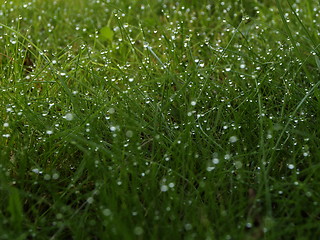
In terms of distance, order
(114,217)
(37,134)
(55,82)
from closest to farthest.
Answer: (114,217) → (37,134) → (55,82)

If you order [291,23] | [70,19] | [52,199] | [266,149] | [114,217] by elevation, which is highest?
[291,23]

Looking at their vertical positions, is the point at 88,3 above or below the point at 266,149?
above

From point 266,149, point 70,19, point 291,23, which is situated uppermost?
point 291,23

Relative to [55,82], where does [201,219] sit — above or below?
below

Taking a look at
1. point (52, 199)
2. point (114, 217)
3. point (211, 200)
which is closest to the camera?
point (114, 217)

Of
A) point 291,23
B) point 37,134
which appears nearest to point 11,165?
point 37,134

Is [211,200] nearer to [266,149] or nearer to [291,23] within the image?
[266,149]

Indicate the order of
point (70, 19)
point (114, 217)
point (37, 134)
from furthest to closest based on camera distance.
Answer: point (70, 19) < point (37, 134) < point (114, 217)

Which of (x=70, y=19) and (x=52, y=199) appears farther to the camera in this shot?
→ (x=70, y=19)

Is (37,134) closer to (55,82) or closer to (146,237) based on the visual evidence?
(55,82)

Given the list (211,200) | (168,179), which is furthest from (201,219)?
(168,179)
